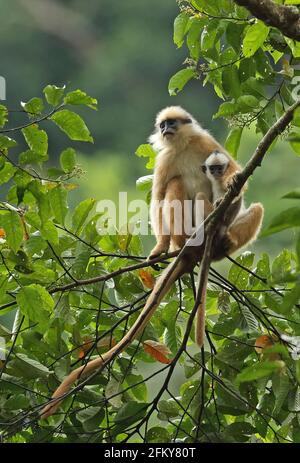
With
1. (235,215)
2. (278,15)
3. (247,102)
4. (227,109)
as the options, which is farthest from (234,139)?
(278,15)

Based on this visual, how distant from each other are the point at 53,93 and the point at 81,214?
74 centimetres

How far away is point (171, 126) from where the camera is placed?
5723 mm

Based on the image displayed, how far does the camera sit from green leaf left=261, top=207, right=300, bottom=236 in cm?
232

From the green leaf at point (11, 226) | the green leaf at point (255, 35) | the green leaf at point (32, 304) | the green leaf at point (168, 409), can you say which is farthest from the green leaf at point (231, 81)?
the green leaf at point (168, 409)

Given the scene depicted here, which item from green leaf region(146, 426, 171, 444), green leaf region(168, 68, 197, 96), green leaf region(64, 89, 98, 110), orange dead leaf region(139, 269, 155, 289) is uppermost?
green leaf region(168, 68, 197, 96)

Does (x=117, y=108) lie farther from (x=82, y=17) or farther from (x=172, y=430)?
(x=172, y=430)

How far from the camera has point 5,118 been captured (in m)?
3.68

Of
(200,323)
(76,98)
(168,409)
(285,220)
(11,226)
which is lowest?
(285,220)

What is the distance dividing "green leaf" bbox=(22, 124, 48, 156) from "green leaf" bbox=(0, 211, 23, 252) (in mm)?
280

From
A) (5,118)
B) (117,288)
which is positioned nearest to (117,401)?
(117,288)

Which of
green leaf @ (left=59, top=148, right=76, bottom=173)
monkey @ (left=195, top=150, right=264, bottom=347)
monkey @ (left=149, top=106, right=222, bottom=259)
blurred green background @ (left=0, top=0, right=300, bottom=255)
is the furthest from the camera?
blurred green background @ (left=0, top=0, right=300, bottom=255)

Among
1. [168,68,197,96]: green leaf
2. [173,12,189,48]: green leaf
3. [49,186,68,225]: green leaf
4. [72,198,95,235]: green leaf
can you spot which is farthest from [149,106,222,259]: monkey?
[173,12,189,48]: green leaf

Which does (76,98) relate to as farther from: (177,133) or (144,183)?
(177,133)

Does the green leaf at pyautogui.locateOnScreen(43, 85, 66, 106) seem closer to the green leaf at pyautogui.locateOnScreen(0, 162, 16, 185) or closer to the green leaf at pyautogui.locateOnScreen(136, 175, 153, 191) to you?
the green leaf at pyautogui.locateOnScreen(0, 162, 16, 185)
